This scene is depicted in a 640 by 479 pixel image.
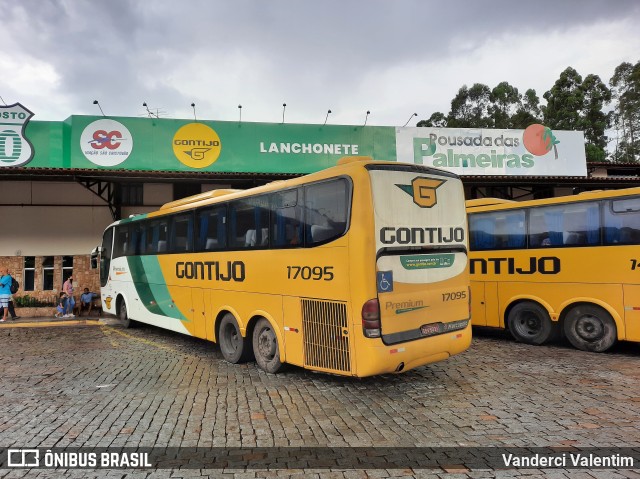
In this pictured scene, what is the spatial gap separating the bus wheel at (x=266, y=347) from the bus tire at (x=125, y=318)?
22.1ft

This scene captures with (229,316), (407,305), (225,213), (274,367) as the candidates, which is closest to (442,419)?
(407,305)

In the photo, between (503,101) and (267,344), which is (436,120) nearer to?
(503,101)

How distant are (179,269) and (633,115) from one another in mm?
53307

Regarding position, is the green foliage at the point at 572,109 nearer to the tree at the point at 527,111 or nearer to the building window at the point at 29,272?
the tree at the point at 527,111

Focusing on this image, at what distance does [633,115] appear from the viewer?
46.3 m

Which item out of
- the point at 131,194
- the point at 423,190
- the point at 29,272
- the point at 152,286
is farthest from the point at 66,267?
the point at 423,190

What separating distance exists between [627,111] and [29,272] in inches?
2160

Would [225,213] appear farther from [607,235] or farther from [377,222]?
[607,235]

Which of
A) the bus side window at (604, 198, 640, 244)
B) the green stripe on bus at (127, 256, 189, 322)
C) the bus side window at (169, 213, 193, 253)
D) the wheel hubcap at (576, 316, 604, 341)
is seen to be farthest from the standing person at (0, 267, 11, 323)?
the bus side window at (604, 198, 640, 244)

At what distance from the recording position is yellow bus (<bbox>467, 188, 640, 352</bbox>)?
8.09 metres

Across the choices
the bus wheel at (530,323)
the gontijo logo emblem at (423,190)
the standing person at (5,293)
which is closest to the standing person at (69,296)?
the standing person at (5,293)

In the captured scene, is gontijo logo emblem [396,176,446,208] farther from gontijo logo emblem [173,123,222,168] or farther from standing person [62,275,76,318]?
standing person [62,275,76,318]

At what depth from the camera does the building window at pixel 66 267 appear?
53.4 ft

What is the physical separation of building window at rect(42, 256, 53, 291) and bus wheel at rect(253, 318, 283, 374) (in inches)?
480
